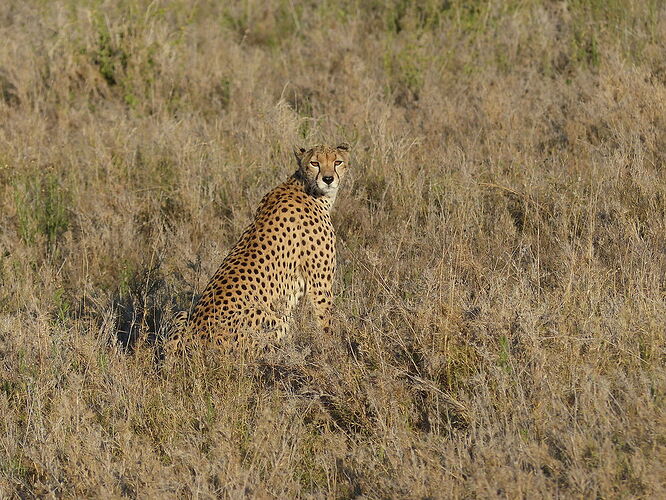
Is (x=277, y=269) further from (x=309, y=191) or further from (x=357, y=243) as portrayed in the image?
(x=357, y=243)

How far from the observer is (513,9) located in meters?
7.80

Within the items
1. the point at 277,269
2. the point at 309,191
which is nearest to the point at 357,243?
the point at 309,191

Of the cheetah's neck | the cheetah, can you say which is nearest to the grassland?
the cheetah

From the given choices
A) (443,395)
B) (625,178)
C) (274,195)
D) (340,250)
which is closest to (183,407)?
(443,395)

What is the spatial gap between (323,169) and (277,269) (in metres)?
0.57

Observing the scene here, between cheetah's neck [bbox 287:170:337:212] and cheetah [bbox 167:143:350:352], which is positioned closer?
cheetah [bbox 167:143:350:352]

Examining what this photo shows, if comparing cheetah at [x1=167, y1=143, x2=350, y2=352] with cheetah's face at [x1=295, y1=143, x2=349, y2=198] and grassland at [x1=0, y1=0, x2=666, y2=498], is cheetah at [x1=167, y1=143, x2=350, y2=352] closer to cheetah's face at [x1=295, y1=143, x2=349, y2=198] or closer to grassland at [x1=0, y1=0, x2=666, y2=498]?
cheetah's face at [x1=295, y1=143, x2=349, y2=198]

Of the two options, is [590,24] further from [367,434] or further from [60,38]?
[367,434]

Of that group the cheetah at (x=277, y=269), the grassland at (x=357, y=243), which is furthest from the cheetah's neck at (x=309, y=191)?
the grassland at (x=357, y=243)

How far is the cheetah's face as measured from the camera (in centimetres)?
467

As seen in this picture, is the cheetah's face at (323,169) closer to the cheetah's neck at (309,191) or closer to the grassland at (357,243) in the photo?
the cheetah's neck at (309,191)

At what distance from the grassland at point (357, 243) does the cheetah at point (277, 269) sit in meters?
0.12

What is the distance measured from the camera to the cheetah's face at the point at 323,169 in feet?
15.3

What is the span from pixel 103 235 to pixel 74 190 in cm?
62
